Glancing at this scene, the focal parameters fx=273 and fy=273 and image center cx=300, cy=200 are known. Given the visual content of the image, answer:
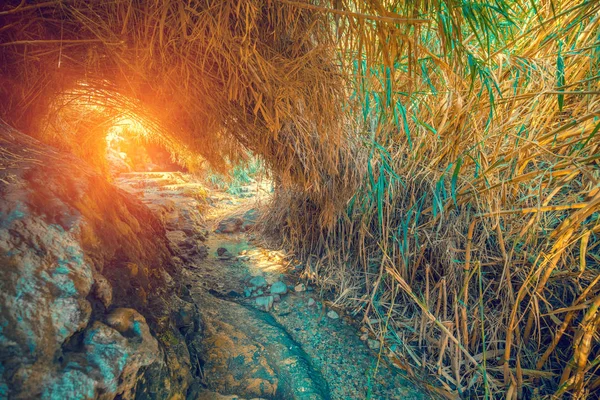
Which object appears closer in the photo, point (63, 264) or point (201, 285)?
point (63, 264)

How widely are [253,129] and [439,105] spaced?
1102 mm

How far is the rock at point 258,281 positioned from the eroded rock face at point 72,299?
35.2 inches

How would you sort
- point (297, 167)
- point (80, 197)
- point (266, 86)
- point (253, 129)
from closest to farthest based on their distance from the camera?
point (80, 197), point (266, 86), point (253, 129), point (297, 167)

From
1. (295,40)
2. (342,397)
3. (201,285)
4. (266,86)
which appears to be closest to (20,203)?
(266,86)

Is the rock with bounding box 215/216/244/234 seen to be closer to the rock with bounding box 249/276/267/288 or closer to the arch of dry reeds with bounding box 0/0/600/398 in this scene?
the rock with bounding box 249/276/267/288

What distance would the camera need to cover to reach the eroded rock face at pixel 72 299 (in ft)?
2.24

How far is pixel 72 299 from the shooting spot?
805 millimetres

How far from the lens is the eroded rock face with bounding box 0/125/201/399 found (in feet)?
2.24

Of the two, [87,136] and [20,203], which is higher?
[87,136]

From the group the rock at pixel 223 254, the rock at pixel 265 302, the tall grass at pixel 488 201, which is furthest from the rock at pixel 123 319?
the rock at pixel 223 254

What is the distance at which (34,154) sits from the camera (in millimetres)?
1154

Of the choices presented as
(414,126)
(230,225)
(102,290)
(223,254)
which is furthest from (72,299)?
(230,225)

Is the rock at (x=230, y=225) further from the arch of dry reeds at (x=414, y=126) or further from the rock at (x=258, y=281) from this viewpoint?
the arch of dry reeds at (x=414, y=126)

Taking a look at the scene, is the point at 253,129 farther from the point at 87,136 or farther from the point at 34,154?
the point at 87,136
